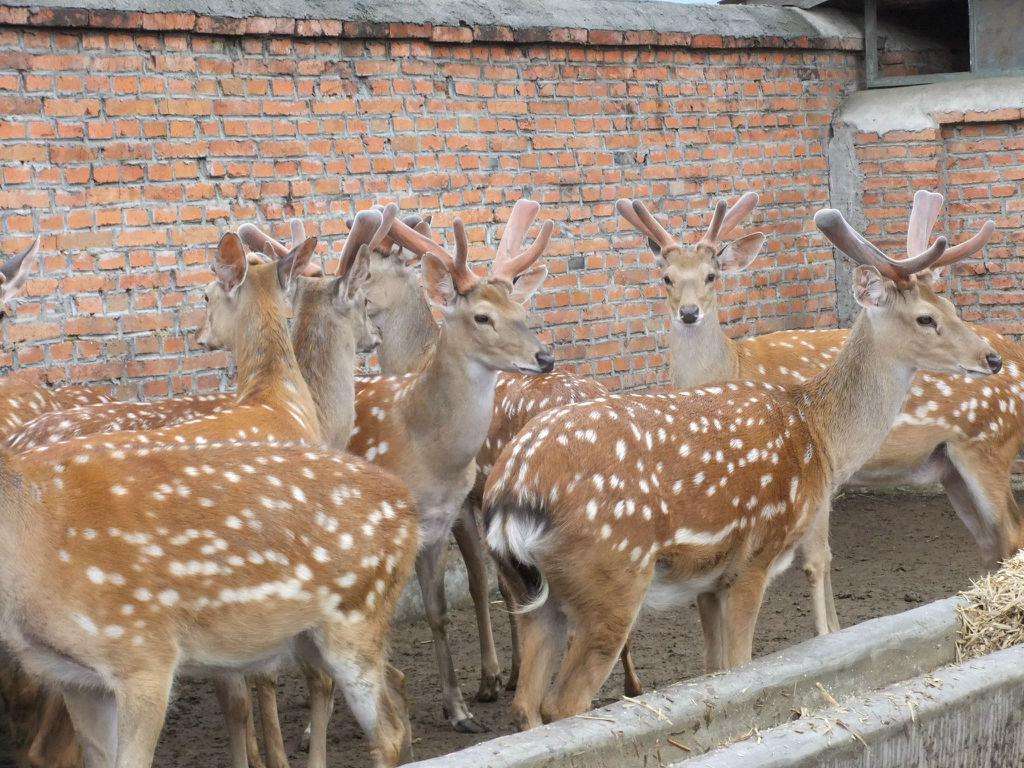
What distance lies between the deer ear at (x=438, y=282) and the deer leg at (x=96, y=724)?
228cm

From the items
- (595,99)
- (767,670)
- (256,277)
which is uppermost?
(595,99)

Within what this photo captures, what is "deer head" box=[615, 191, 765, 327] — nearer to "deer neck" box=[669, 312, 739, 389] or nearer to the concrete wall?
"deer neck" box=[669, 312, 739, 389]

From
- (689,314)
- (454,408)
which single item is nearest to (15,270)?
(454,408)

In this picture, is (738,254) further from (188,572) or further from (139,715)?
(139,715)

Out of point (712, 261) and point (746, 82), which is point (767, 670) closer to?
point (712, 261)

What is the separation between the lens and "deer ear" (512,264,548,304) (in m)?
6.78

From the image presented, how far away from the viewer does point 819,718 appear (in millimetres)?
4246

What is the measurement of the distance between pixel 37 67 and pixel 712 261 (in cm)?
328

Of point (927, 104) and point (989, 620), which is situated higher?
point (927, 104)

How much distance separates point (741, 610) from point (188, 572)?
77.5 inches

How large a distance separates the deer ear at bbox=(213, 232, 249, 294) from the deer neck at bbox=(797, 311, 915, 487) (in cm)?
221

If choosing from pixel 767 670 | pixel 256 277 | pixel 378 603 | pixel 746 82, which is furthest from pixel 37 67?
pixel 746 82

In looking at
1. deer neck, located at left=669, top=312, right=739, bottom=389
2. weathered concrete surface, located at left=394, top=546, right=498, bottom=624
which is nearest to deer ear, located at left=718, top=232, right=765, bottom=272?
deer neck, located at left=669, top=312, right=739, bottom=389

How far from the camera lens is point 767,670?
15.3 feet
